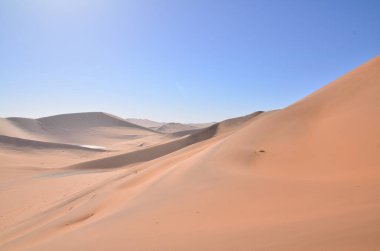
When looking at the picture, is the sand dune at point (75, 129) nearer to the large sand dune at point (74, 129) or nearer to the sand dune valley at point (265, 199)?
the large sand dune at point (74, 129)

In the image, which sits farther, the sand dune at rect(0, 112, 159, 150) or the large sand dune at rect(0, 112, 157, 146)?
the large sand dune at rect(0, 112, 157, 146)

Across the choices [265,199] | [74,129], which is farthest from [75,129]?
[265,199]

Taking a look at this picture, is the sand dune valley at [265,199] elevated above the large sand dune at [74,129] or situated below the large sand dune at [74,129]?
below

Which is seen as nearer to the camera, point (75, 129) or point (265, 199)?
point (265, 199)

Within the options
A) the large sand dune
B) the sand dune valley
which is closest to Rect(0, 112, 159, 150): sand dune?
the large sand dune

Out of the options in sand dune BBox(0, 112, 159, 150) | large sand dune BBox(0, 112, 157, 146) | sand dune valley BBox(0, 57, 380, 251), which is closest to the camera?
sand dune valley BBox(0, 57, 380, 251)

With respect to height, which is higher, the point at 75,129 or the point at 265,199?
the point at 75,129

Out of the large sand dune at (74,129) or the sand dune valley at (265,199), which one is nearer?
the sand dune valley at (265,199)

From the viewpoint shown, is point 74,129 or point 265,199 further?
point 74,129

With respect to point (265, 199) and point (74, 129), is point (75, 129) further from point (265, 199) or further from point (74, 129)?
point (265, 199)

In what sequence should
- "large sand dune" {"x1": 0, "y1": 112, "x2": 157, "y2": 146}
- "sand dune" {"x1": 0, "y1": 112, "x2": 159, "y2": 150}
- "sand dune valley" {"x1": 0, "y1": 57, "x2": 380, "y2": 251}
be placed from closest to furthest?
1. "sand dune valley" {"x1": 0, "y1": 57, "x2": 380, "y2": 251}
2. "sand dune" {"x1": 0, "y1": 112, "x2": 159, "y2": 150}
3. "large sand dune" {"x1": 0, "y1": 112, "x2": 157, "y2": 146}

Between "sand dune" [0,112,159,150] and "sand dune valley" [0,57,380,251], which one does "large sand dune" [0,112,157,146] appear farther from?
"sand dune valley" [0,57,380,251]

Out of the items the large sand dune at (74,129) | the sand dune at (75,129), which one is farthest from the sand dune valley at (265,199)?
the large sand dune at (74,129)

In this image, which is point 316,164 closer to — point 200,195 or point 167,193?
point 200,195
